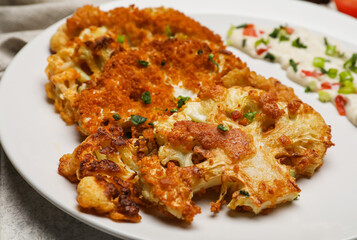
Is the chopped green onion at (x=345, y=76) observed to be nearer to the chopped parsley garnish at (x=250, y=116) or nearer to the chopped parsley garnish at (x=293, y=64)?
the chopped parsley garnish at (x=293, y=64)

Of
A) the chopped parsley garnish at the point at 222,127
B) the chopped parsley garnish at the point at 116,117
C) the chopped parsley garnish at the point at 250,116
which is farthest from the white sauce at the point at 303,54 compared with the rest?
the chopped parsley garnish at the point at 116,117

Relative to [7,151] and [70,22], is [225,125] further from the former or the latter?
[70,22]

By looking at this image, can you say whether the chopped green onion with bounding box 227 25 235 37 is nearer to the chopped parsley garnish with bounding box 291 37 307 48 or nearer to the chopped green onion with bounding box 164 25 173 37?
the chopped parsley garnish with bounding box 291 37 307 48

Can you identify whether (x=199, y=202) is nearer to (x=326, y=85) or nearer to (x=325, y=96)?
(x=325, y=96)

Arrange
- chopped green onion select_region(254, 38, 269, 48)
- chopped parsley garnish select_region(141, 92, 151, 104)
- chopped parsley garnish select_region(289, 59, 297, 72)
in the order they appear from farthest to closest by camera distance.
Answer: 1. chopped green onion select_region(254, 38, 269, 48)
2. chopped parsley garnish select_region(289, 59, 297, 72)
3. chopped parsley garnish select_region(141, 92, 151, 104)

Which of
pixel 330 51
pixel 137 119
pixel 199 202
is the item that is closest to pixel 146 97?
pixel 137 119

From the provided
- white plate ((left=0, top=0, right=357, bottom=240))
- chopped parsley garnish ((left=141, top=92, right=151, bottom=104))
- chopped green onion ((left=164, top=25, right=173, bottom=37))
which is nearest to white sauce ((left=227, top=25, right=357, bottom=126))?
white plate ((left=0, top=0, right=357, bottom=240))
